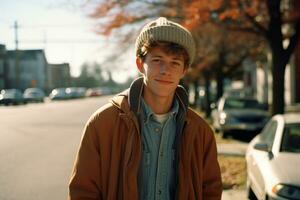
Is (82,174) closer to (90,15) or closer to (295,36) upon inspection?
(295,36)

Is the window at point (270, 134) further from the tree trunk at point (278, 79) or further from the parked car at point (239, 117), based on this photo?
the parked car at point (239, 117)

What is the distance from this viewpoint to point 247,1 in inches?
526

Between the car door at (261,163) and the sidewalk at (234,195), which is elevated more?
the car door at (261,163)

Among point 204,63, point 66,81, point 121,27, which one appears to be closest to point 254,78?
point 204,63

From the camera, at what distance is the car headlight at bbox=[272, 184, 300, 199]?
5.18 m

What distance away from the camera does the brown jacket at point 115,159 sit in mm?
2645

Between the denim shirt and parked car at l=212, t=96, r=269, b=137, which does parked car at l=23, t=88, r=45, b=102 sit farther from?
the denim shirt

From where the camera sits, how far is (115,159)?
2666mm

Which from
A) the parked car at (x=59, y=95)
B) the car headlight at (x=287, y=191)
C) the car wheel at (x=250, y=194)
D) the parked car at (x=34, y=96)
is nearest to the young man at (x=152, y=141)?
the car headlight at (x=287, y=191)

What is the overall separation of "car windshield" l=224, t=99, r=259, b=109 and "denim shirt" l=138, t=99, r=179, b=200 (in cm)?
1554

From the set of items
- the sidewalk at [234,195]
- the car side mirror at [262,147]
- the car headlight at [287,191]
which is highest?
the car side mirror at [262,147]

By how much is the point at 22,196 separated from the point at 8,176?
1.76m

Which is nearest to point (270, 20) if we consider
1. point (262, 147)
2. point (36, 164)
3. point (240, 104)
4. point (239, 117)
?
point (239, 117)

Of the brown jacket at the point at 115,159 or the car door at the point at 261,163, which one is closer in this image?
the brown jacket at the point at 115,159
